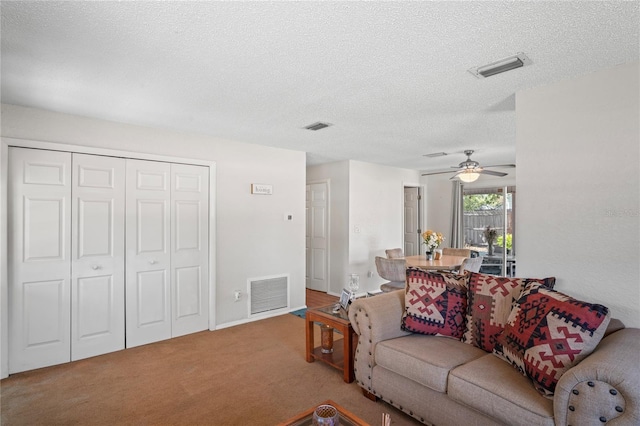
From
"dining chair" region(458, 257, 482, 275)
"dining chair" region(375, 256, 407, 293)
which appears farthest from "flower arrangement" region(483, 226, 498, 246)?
"dining chair" region(375, 256, 407, 293)

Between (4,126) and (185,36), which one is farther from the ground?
(185,36)

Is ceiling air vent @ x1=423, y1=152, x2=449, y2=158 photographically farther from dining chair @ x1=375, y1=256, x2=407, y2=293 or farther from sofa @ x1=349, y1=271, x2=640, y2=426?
sofa @ x1=349, y1=271, x2=640, y2=426

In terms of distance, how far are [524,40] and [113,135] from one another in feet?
11.9

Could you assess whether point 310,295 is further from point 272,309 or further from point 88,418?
point 88,418

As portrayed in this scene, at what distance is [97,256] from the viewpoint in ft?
10.9

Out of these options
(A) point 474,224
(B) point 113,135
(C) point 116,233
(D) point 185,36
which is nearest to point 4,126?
(B) point 113,135

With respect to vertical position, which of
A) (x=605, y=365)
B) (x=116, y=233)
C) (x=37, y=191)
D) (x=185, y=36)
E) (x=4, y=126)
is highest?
(x=185, y=36)

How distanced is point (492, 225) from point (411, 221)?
1.65 metres

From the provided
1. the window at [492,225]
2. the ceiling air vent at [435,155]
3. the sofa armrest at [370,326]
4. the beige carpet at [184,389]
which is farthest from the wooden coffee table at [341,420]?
the window at [492,225]

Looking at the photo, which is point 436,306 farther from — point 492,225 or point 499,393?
point 492,225

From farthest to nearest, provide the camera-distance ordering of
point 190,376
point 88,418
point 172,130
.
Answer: point 172,130 < point 190,376 < point 88,418

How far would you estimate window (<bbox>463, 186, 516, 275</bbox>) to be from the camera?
6.41m

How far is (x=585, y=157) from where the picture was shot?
2287 mm

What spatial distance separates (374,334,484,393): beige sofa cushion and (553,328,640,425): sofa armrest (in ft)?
1.69
